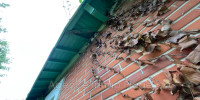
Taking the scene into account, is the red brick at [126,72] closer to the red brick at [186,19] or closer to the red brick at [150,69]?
the red brick at [150,69]

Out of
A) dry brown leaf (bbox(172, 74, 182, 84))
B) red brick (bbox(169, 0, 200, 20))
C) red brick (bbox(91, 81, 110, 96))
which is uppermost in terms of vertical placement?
red brick (bbox(169, 0, 200, 20))

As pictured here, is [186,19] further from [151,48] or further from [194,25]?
[151,48]

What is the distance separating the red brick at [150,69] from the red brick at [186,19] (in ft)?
0.74

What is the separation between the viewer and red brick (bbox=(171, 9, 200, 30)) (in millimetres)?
488

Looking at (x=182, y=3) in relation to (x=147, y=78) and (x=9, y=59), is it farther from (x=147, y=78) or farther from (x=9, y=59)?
(x=9, y=59)

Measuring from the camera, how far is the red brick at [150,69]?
496mm

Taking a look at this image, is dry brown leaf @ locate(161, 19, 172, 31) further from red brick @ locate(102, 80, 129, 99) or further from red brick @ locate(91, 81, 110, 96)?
red brick @ locate(91, 81, 110, 96)

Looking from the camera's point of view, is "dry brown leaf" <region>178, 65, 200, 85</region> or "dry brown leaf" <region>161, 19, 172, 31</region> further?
"dry brown leaf" <region>161, 19, 172, 31</region>

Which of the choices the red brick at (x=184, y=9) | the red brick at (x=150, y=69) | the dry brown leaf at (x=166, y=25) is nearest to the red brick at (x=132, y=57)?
the red brick at (x=150, y=69)

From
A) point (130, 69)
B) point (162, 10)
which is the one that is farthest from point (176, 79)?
point (162, 10)

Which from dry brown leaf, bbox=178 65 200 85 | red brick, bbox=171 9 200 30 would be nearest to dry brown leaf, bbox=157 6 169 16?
red brick, bbox=171 9 200 30

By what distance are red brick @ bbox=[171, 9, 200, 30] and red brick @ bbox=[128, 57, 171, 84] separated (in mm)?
225

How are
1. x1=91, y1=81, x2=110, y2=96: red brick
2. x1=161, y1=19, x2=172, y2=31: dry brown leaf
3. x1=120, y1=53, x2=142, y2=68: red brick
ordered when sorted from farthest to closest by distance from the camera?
x1=91, y1=81, x2=110, y2=96: red brick
x1=120, y1=53, x2=142, y2=68: red brick
x1=161, y1=19, x2=172, y2=31: dry brown leaf

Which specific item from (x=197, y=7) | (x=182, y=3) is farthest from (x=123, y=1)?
(x=197, y=7)
